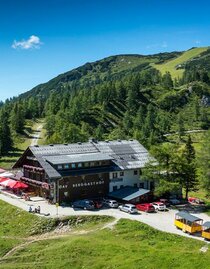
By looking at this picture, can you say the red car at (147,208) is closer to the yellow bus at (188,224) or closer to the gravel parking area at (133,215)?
the gravel parking area at (133,215)

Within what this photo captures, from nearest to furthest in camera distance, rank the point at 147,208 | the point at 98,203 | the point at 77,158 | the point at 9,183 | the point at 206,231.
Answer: the point at 206,231 → the point at 147,208 → the point at 98,203 → the point at 77,158 → the point at 9,183

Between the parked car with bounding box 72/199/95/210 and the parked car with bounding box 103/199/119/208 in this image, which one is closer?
the parked car with bounding box 72/199/95/210

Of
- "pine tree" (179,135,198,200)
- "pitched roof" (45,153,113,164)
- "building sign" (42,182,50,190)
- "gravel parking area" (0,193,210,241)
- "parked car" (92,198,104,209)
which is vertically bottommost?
"gravel parking area" (0,193,210,241)

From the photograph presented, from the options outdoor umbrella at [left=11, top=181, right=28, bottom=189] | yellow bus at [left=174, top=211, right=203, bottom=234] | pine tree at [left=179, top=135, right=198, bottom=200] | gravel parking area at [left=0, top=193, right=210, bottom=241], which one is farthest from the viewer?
outdoor umbrella at [left=11, top=181, right=28, bottom=189]

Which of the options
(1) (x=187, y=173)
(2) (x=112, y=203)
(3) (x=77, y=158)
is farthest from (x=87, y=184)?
(1) (x=187, y=173)

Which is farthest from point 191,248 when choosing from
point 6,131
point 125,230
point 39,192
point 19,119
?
point 19,119

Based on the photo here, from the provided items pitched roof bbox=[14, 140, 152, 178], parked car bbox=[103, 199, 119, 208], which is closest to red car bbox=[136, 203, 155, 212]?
parked car bbox=[103, 199, 119, 208]

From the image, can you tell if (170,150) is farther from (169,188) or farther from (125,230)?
(125,230)

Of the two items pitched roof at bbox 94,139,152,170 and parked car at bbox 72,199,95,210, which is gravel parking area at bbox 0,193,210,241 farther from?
pitched roof at bbox 94,139,152,170

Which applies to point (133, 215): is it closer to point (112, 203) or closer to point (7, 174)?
point (112, 203)

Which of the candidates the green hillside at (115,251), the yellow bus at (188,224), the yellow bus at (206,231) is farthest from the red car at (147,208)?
the yellow bus at (206,231)
